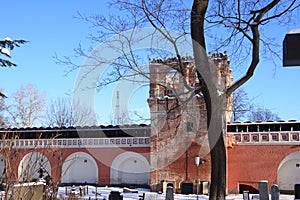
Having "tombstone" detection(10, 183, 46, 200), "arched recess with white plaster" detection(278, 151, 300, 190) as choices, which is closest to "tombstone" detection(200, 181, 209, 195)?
"arched recess with white plaster" detection(278, 151, 300, 190)

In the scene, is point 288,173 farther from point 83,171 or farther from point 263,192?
point 83,171

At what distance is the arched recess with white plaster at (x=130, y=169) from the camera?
2262cm

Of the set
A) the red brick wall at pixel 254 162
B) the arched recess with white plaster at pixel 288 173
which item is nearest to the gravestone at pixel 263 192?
the red brick wall at pixel 254 162

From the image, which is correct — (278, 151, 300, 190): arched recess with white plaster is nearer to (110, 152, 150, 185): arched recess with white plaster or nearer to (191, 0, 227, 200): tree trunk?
(110, 152, 150, 185): arched recess with white plaster

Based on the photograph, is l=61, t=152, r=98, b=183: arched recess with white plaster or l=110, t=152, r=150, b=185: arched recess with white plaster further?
l=61, t=152, r=98, b=183: arched recess with white plaster

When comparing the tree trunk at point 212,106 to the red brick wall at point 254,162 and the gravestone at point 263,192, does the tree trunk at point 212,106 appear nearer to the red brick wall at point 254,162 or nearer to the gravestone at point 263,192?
the gravestone at point 263,192

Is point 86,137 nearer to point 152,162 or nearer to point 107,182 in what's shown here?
point 107,182

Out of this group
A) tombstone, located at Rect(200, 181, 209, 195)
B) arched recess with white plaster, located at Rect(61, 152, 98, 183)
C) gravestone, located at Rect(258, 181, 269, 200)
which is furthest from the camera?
arched recess with white plaster, located at Rect(61, 152, 98, 183)

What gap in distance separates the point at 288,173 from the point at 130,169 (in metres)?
8.89

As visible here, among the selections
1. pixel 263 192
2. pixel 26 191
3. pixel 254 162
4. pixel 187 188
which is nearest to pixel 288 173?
pixel 254 162

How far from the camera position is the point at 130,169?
23172 millimetres

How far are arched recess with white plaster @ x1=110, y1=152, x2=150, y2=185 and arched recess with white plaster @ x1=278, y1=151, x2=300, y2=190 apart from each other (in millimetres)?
7251

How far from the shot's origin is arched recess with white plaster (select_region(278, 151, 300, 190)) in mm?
19953

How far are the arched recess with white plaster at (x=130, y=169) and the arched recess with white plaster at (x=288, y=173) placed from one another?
7.25 meters
